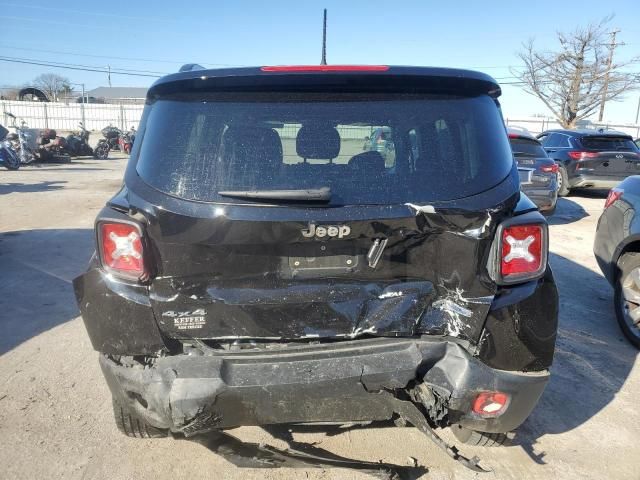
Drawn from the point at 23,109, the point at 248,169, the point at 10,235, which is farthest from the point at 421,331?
the point at 23,109

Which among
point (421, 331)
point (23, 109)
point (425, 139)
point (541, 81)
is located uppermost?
point (541, 81)

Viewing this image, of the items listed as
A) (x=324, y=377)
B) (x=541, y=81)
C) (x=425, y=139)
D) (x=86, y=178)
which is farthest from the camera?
(x=541, y=81)

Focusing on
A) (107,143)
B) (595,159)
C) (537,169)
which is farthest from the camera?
(107,143)

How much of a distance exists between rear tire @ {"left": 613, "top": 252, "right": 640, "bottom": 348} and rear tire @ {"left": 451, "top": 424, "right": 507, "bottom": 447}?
215 centimetres

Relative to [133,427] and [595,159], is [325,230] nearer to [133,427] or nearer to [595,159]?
[133,427]

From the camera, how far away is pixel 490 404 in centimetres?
217

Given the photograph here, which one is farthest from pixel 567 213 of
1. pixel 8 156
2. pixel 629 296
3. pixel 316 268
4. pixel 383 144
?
pixel 8 156

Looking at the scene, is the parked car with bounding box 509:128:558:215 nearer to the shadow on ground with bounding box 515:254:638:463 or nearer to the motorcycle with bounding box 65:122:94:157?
the shadow on ground with bounding box 515:254:638:463

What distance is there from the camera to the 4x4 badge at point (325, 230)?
2018 millimetres

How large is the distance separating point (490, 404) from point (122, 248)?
1744mm

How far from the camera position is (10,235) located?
742 centimetres

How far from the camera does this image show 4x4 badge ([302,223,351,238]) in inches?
79.4

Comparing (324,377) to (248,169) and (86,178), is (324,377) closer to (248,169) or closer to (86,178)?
(248,169)

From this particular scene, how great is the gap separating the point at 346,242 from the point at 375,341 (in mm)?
449
